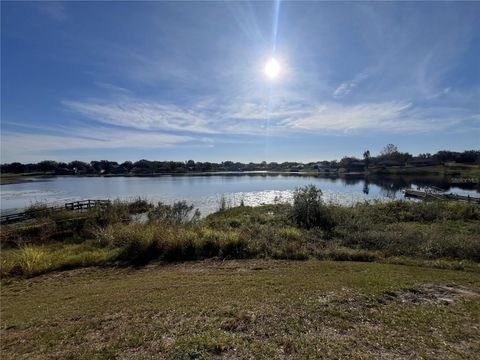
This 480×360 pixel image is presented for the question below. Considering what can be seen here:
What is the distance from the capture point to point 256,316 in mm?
4723

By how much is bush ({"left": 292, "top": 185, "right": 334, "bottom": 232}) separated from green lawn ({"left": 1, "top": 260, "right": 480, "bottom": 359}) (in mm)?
7758

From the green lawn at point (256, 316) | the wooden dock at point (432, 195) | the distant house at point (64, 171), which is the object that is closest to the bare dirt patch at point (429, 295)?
the green lawn at point (256, 316)

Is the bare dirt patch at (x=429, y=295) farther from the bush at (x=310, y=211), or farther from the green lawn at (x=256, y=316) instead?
the bush at (x=310, y=211)

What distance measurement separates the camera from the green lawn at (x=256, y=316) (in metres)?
3.79

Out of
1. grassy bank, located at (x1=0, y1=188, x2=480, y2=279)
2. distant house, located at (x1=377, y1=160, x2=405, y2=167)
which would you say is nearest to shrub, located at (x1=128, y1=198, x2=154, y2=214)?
grassy bank, located at (x1=0, y1=188, x2=480, y2=279)

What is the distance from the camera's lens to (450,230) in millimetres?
12992

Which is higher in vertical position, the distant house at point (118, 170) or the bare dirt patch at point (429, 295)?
the distant house at point (118, 170)

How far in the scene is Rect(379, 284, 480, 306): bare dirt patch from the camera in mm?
5199

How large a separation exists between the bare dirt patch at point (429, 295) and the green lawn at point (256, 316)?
0.8 inches

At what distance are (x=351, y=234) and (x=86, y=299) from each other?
9987 millimetres

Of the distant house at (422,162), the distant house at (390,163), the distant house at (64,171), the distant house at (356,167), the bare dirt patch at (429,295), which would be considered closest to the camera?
the bare dirt patch at (429,295)

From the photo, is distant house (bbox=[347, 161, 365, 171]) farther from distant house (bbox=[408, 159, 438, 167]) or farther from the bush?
the bush

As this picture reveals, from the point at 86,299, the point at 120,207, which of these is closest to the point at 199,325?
the point at 86,299

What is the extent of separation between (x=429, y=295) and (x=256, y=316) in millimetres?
3558
